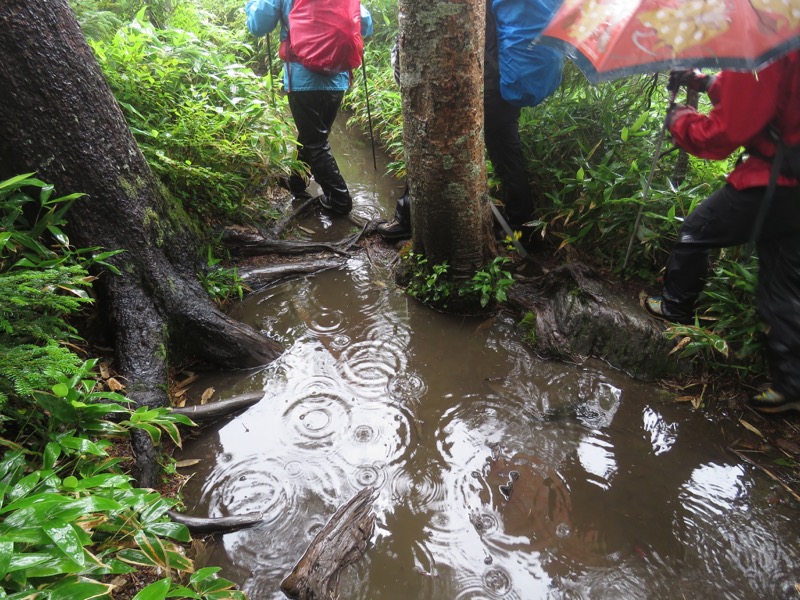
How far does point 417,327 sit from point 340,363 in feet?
2.50

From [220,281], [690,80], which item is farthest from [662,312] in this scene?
[220,281]

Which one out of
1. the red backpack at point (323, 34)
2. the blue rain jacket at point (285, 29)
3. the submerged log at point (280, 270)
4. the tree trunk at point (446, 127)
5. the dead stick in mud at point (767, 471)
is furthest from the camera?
the blue rain jacket at point (285, 29)

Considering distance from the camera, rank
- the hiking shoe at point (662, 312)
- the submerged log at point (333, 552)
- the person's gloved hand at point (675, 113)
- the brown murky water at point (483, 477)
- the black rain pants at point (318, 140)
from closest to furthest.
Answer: the submerged log at point (333, 552) → the brown murky water at point (483, 477) → the person's gloved hand at point (675, 113) → the hiking shoe at point (662, 312) → the black rain pants at point (318, 140)

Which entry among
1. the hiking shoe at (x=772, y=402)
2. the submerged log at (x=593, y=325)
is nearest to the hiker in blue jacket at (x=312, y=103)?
the submerged log at (x=593, y=325)

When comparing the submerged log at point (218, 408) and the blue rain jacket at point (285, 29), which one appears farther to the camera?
the blue rain jacket at point (285, 29)

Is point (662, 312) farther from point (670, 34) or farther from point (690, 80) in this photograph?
point (670, 34)

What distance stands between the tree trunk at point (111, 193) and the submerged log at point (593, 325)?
2.17m

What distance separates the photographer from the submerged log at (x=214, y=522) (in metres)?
2.38

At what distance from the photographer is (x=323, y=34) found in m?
4.66

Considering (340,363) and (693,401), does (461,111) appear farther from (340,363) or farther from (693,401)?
(693,401)

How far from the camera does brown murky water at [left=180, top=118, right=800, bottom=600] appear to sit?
2.31m

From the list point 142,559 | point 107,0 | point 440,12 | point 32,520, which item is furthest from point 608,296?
point 107,0

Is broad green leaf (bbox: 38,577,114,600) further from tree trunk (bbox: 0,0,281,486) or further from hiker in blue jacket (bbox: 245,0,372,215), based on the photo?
hiker in blue jacket (bbox: 245,0,372,215)

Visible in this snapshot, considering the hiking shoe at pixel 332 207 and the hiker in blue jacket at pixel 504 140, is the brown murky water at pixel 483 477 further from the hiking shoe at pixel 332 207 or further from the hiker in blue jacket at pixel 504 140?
the hiking shoe at pixel 332 207
